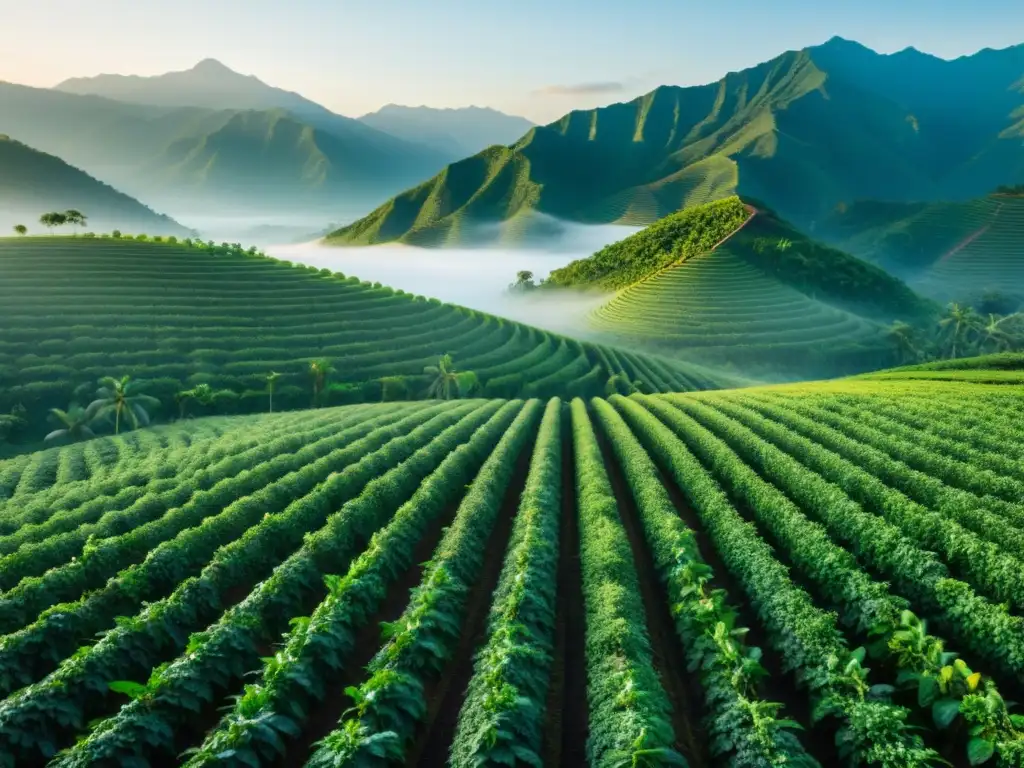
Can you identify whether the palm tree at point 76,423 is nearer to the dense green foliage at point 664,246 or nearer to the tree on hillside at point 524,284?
the dense green foliage at point 664,246

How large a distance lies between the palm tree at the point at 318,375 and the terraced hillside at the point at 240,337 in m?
0.20

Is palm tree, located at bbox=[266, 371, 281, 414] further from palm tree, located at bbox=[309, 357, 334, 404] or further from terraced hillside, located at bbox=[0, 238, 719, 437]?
palm tree, located at bbox=[309, 357, 334, 404]

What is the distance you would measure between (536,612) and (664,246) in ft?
414

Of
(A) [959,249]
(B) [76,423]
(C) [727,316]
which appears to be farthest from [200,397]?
(A) [959,249]

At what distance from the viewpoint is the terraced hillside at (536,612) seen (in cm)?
964

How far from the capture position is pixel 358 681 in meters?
12.8

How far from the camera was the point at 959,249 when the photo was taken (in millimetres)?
160500

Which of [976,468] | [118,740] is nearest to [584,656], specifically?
[118,740]


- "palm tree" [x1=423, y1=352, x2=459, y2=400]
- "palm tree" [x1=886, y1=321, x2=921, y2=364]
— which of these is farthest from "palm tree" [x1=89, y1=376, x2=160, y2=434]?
"palm tree" [x1=886, y1=321, x2=921, y2=364]

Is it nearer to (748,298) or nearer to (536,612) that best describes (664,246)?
(748,298)

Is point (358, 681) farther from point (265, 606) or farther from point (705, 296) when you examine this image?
point (705, 296)

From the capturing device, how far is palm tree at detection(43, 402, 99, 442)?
152 feet

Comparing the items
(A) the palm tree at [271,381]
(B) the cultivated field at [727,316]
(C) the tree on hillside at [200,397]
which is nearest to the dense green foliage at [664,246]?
(B) the cultivated field at [727,316]

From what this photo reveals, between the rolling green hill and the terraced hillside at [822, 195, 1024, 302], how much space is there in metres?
33.3
